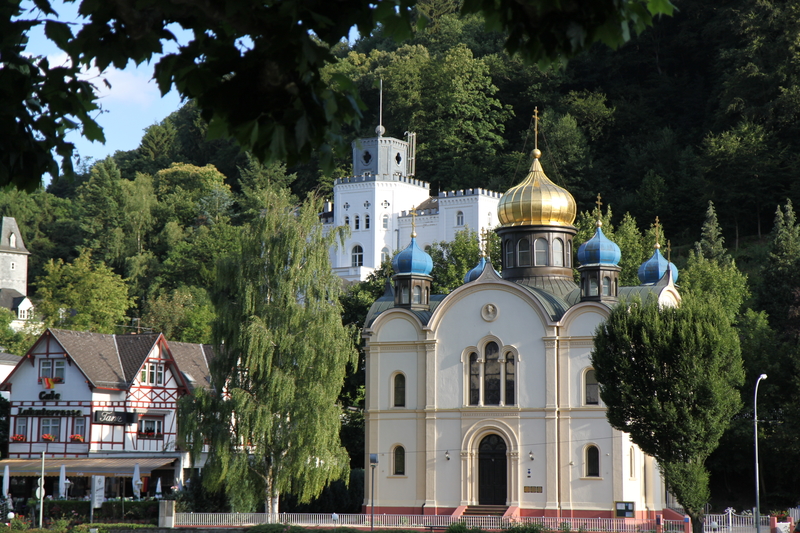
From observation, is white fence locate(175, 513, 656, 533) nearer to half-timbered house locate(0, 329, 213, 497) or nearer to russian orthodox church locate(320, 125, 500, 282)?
half-timbered house locate(0, 329, 213, 497)

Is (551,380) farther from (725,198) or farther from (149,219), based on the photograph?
(149,219)

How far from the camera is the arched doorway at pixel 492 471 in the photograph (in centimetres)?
4122

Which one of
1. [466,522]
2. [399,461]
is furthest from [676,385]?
[399,461]

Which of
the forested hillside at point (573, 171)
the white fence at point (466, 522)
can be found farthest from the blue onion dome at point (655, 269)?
the white fence at point (466, 522)

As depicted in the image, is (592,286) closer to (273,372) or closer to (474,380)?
(474,380)

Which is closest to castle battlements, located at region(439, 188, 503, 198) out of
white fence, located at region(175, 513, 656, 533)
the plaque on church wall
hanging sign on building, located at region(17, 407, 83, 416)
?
hanging sign on building, located at region(17, 407, 83, 416)

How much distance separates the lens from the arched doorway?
41.2m

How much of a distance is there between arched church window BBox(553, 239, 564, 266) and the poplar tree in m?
11.6

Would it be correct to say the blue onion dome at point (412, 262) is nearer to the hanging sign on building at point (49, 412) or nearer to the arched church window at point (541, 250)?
the arched church window at point (541, 250)

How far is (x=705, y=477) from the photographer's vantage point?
32750 millimetres

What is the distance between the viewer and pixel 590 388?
4091 cm

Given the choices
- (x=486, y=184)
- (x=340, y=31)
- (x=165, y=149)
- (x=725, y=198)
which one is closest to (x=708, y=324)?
(x=340, y=31)

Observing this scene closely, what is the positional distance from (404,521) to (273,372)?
699 centimetres

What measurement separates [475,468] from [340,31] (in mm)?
35858
